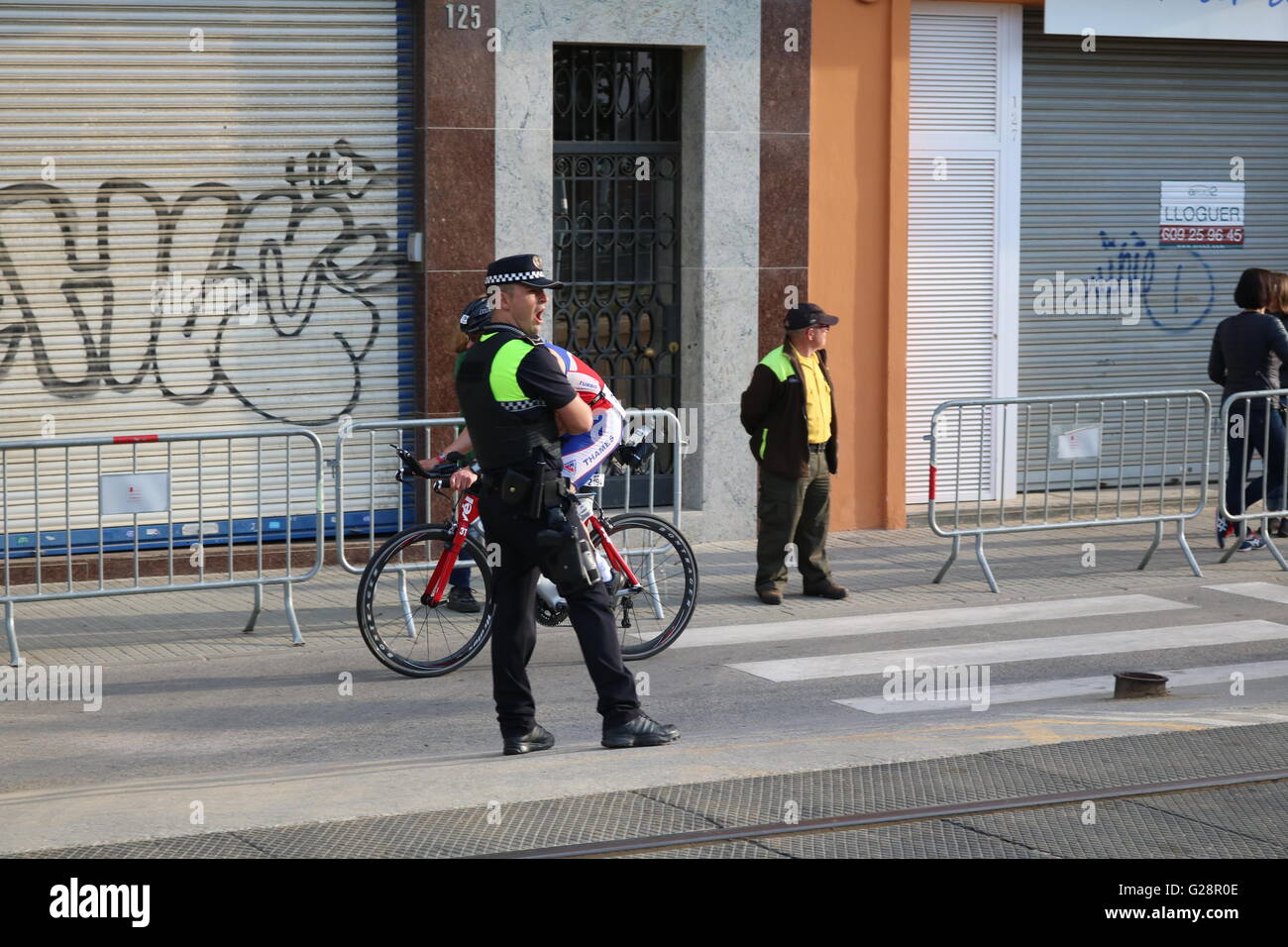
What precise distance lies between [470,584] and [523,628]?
1846 mm

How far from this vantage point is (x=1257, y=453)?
1237 centimetres

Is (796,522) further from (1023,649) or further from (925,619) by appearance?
(1023,649)

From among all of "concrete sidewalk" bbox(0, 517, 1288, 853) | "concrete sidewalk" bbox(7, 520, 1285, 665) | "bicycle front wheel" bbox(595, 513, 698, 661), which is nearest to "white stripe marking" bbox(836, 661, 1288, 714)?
"concrete sidewalk" bbox(0, 517, 1288, 853)

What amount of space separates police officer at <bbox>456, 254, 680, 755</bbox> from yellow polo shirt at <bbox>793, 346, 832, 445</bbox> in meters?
3.62

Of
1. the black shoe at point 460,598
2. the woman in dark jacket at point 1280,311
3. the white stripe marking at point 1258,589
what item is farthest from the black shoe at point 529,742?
the woman in dark jacket at point 1280,311

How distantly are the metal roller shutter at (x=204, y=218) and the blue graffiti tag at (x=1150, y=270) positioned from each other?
6.19 metres

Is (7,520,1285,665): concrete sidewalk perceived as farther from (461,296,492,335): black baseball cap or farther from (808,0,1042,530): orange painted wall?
(461,296,492,335): black baseball cap

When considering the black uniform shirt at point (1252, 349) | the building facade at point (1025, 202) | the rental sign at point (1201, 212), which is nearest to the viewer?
the black uniform shirt at point (1252, 349)

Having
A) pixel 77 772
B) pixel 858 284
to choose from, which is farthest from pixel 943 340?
pixel 77 772

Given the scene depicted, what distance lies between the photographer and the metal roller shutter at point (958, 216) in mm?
13734

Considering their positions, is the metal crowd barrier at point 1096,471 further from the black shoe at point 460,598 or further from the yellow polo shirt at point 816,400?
the black shoe at point 460,598

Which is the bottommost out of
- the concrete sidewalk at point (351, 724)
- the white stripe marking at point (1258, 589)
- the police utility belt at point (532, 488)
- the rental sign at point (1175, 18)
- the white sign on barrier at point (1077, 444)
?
the concrete sidewalk at point (351, 724)

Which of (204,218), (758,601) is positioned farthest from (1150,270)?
(204,218)

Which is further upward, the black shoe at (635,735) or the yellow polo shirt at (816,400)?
the yellow polo shirt at (816,400)
